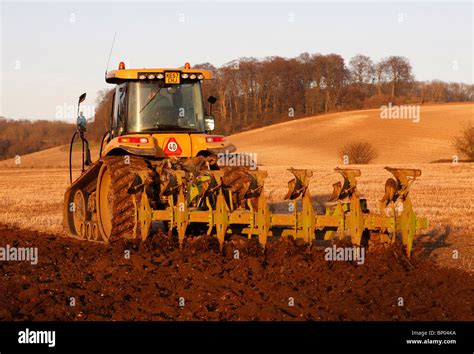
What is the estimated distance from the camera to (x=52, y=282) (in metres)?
8.26

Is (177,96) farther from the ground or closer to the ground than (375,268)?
farther from the ground

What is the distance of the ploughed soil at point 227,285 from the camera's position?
6.79m

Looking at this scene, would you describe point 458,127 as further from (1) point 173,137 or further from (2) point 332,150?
(1) point 173,137

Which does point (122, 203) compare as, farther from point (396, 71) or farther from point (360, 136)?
point (396, 71)

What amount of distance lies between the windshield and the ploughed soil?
1718 millimetres

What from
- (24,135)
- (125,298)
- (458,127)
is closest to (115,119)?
(125,298)

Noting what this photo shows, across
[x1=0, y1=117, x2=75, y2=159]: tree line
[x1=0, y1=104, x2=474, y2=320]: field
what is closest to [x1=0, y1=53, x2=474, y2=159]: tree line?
[x1=0, y1=117, x2=75, y2=159]: tree line

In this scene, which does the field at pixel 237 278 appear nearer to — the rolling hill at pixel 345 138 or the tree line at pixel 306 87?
the rolling hill at pixel 345 138

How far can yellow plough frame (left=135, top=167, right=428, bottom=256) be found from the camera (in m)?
8.57

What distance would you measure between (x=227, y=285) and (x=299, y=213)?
1470 millimetres

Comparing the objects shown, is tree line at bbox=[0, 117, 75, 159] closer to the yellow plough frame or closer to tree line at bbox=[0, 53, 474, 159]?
tree line at bbox=[0, 53, 474, 159]

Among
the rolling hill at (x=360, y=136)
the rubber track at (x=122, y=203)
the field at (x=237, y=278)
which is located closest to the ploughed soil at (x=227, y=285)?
the field at (x=237, y=278)

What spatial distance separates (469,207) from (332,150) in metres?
32.0

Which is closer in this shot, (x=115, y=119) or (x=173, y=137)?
(x=173, y=137)
